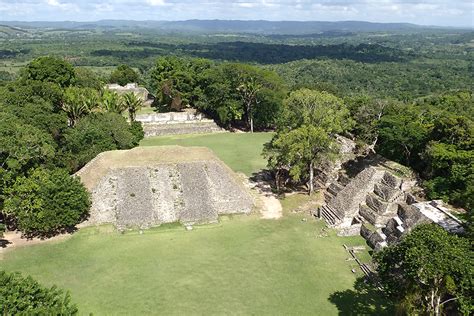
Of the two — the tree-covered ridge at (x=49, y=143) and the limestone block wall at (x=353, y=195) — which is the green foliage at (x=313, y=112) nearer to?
the limestone block wall at (x=353, y=195)

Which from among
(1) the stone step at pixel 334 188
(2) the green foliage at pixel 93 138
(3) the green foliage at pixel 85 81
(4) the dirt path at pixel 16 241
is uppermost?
Answer: (3) the green foliage at pixel 85 81

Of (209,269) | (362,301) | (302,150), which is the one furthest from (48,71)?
(362,301)

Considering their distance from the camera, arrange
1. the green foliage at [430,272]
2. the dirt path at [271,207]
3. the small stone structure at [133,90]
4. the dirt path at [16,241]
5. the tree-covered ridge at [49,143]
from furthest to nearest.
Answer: the small stone structure at [133,90] → the dirt path at [271,207] → the tree-covered ridge at [49,143] → the dirt path at [16,241] → the green foliage at [430,272]

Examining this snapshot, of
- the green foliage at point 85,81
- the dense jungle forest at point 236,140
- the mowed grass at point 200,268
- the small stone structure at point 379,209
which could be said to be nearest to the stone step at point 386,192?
the small stone structure at point 379,209

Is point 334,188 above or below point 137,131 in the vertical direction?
below

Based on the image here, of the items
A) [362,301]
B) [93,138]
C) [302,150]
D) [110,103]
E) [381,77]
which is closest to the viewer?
[362,301]

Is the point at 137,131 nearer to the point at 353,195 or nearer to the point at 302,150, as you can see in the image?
the point at 302,150

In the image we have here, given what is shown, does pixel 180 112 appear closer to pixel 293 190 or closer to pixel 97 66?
pixel 293 190
